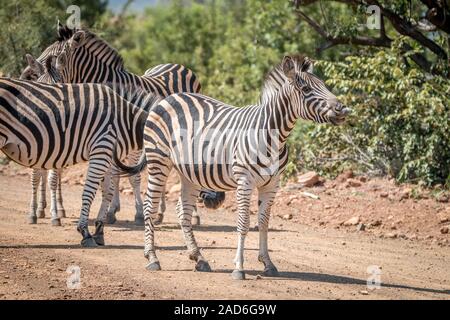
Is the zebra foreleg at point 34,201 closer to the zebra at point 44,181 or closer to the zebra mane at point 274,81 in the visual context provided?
the zebra at point 44,181

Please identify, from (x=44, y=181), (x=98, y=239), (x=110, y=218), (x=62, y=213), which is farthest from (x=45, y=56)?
(x=98, y=239)

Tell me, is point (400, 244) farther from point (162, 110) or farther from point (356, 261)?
point (162, 110)

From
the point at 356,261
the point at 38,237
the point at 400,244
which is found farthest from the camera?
the point at 400,244

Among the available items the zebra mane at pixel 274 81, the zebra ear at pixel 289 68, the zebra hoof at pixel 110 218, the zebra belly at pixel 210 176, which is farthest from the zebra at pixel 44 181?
the zebra ear at pixel 289 68

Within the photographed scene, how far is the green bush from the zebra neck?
521 centimetres

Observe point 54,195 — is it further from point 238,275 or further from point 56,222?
point 238,275

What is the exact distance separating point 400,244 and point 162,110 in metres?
4.39

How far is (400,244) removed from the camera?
11.7m

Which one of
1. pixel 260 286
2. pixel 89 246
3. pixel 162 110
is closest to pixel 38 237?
pixel 89 246

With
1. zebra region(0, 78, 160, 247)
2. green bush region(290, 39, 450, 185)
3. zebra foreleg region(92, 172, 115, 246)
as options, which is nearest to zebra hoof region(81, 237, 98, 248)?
zebra region(0, 78, 160, 247)

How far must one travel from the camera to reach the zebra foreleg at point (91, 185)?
10509mm

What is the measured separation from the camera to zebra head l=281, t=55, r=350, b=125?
28.6 ft

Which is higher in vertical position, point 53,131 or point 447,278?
point 53,131

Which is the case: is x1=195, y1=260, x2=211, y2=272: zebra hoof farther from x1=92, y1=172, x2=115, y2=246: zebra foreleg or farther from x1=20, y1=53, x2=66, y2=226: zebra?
x1=20, y1=53, x2=66, y2=226: zebra
